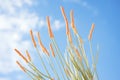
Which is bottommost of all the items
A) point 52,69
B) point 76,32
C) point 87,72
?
point 87,72

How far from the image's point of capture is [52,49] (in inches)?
43.0

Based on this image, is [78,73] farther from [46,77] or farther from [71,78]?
[46,77]

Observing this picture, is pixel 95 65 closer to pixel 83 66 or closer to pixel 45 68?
pixel 83 66

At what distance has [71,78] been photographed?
1090mm

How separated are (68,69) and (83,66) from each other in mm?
82

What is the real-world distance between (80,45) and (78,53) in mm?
45

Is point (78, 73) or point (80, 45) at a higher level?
point (80, 45)

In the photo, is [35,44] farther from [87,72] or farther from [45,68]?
[87,72]

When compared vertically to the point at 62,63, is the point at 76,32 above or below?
above

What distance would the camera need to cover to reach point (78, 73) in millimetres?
1077

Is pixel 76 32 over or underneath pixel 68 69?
over

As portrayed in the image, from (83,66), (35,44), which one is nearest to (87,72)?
(83,66)

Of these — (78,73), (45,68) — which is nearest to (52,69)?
(45,68)

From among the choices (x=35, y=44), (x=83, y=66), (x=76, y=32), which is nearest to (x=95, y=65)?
(x=83, y=66)
